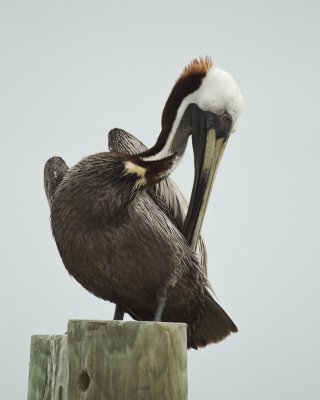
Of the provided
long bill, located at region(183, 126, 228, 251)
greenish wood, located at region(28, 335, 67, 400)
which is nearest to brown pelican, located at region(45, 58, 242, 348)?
long bill, located at region(183, 126, 228, 251)

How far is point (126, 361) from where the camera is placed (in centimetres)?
368

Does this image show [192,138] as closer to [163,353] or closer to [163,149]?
[163,149]

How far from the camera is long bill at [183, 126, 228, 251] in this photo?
585 cm

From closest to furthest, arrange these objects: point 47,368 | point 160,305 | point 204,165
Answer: point 47,368 < point 204,165 < point 160,305

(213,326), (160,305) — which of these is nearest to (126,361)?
(160,305)

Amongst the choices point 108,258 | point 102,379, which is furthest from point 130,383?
point 108,258

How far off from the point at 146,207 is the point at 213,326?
111cm

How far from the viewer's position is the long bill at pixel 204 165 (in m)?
5.85

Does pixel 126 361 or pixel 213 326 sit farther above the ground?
pixel 213 326

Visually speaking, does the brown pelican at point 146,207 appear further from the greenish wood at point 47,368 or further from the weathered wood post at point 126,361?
the weathered wood post at point 126,361

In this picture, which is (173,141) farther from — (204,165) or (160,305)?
(160,305)

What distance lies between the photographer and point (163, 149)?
595 centimetres

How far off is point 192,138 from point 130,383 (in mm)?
2651

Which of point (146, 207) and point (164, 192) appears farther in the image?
point (164, 192)
